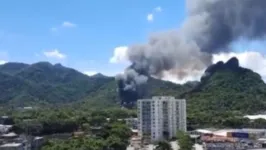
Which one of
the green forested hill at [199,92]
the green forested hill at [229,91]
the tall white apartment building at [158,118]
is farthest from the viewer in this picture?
the green forested hill at [199,92]

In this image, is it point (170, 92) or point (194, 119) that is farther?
point (170, 92)

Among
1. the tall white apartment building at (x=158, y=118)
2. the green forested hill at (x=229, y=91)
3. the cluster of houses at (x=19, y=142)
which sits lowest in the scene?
the cluster of houses at (x=19, y=142)

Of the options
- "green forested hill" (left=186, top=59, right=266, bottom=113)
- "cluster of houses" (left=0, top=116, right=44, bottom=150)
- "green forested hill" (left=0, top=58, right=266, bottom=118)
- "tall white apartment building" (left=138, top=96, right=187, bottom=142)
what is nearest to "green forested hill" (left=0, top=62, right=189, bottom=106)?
"green forested hill" (left=0, top=58, right=266, bottom=118)

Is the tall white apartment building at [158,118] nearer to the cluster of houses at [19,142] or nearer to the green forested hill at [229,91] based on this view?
the cluster of houses at [19,142]

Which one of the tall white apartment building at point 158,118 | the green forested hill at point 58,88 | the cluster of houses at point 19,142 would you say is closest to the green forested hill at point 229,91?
the green forested hill at point 58,88

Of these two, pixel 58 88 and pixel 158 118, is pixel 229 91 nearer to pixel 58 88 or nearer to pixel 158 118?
pixel 158 118

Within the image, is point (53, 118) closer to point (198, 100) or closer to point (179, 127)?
point (179, 127)

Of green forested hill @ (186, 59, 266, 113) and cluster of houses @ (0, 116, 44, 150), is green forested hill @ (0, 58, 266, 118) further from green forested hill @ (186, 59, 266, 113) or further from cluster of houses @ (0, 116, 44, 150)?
cluster of houses @ (0, 116, 44, 150)

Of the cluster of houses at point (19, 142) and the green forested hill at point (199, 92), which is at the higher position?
the green forested hill at point (199, 92)

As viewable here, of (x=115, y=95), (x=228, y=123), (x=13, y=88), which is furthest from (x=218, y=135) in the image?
(x=13, y=88)
